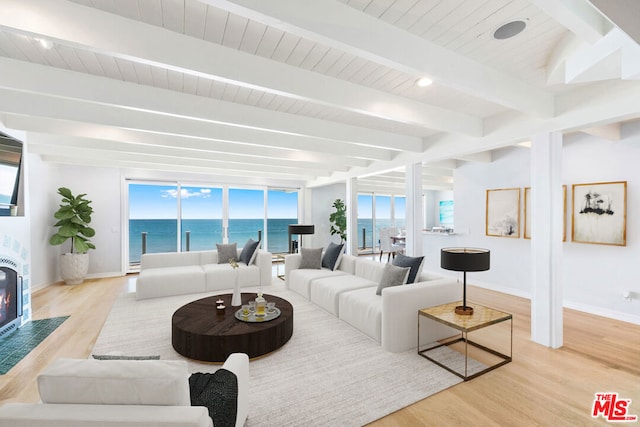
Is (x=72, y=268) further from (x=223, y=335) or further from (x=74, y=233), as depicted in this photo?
(x=223, y=335)

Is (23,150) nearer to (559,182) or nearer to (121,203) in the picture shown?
(121,203)

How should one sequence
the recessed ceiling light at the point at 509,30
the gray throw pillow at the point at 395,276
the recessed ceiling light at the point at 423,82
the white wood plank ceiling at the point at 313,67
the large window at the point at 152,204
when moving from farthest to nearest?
the large window at the point at 152,204 < the gray throw pillow at the point at 395,276 < the recessed ceiling light at the point at 423,82 < the recessed ceiling light at the point at 509,30 < the white wood plank ceiling at the point at 313,67

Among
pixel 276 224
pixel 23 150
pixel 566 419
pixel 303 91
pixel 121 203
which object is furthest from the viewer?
pixel 276 224

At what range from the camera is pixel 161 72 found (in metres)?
2.58

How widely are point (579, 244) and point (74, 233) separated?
8.91m

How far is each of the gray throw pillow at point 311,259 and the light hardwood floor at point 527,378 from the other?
3.00 m

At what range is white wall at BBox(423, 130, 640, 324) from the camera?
3914 millimetres

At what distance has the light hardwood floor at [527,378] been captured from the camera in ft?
6.82

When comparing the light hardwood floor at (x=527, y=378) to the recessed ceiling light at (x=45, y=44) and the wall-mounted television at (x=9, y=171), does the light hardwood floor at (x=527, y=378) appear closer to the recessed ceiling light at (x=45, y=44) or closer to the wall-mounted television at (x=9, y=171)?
the wall-mounted television at (x=9, y=171)

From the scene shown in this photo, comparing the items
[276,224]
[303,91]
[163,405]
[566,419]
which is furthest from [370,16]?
[276,224]

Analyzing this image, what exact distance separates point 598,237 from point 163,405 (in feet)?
18.1

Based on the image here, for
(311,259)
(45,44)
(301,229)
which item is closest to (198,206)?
(301,229)

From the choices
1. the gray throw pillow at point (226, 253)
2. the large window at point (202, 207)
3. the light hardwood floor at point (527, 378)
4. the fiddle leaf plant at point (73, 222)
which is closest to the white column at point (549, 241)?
the light hardwood floor at point (527, 378)

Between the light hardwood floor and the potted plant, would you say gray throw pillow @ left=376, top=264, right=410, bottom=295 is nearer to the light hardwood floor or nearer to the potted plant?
the light hardwood floor
